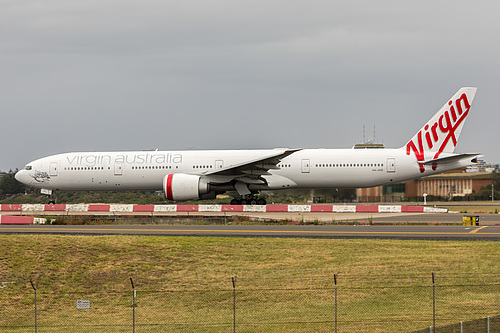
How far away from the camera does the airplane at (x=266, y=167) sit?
129 feet

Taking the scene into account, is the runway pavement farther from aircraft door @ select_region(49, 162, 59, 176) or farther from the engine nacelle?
aircraft door @ select_region(49, 162, 59, 176)

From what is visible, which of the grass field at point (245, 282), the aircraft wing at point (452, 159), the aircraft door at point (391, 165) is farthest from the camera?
the aircraft door at point (391, 165)

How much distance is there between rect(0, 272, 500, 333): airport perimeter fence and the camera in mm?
14305

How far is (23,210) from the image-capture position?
41.6 m

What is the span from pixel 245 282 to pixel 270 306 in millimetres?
2137

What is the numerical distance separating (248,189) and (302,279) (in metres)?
22.6

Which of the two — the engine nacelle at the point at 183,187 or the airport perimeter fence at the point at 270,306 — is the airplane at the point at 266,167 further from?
the airport perimeter fence at the point at 270,306

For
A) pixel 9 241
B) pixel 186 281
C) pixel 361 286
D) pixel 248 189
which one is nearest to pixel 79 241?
pixel 9 241

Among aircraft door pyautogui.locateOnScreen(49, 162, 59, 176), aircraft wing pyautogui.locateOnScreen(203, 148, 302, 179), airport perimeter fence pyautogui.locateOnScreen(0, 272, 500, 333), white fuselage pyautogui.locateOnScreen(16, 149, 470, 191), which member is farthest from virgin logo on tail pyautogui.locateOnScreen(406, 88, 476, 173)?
aircraft door pyautogui.locateOnScreen(49, 162, 59, 176)

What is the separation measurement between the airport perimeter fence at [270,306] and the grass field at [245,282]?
3 centimetres

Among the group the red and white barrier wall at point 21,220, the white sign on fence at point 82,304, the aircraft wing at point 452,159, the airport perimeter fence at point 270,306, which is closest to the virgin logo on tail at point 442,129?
the aircraft wing at point 452,159

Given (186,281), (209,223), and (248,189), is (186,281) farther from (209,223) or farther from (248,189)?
(248,189)

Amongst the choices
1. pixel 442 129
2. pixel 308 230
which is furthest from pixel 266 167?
pixel 442 129

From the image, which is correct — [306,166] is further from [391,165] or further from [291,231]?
[291,231]
